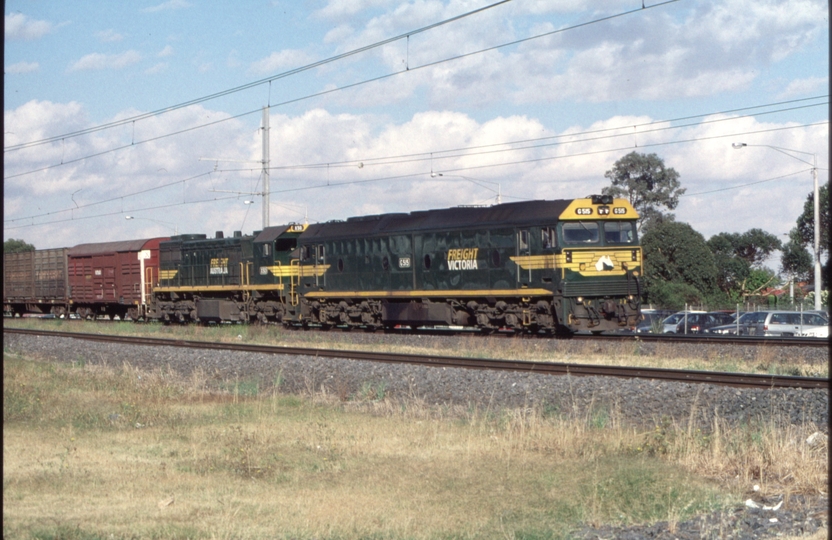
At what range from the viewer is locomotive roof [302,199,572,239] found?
26125 millimetres

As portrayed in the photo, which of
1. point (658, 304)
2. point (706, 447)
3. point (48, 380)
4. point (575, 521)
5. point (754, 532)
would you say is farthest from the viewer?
point (658, 304)

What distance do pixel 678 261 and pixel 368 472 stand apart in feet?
211

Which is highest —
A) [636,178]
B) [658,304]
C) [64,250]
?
[636,178]

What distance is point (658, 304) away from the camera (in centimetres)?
6800

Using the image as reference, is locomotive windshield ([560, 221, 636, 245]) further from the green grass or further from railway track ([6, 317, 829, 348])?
the green grass

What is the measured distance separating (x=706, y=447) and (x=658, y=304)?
59.1 m

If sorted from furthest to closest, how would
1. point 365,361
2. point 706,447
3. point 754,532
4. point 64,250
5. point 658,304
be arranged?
point 658,304 → point 64,250 → point 365,361 → point 706,447 → point 754,532

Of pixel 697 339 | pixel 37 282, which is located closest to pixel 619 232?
pixel 697 339

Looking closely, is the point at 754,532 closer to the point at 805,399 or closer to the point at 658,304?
the point at 805,399

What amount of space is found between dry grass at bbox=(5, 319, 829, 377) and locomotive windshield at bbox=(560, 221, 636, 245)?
306 cm

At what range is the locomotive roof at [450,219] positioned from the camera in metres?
26.1

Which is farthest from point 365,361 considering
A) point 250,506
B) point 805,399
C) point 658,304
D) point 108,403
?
point 658,304

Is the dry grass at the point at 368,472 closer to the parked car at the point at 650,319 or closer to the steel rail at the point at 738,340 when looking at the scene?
the steel rail at the point at 738,340

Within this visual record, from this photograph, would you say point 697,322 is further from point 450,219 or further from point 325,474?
point 325,474
